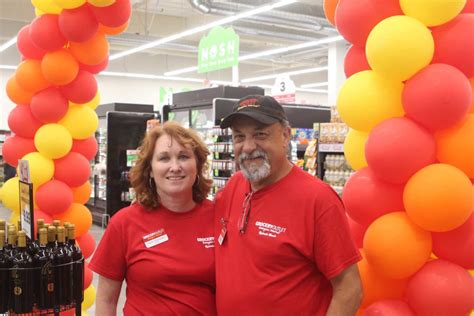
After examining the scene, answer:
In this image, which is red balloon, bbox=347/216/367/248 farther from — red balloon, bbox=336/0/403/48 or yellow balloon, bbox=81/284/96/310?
yellow balloon, bbox=81/284/96/310

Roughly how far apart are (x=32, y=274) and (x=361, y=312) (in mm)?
1469

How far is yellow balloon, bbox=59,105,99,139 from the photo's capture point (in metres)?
4.08

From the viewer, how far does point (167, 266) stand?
2.04 meters

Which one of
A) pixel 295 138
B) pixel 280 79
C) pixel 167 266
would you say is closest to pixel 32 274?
pixel 167 266

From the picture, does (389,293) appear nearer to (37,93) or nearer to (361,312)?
(361,312)

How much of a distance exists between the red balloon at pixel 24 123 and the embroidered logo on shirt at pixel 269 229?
273cm

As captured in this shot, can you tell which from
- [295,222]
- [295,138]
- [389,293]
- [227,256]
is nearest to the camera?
[295,222]

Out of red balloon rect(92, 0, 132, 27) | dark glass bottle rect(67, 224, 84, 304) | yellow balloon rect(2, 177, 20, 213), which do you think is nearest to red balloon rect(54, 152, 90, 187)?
yellow balloon rect(2, 177, 20, 213)

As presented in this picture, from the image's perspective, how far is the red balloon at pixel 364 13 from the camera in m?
2.27

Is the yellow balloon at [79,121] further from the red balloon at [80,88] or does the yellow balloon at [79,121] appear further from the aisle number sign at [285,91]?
the aisle number sign at [285,91]

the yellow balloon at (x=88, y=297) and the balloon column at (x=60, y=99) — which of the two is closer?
the balloon column at (x=60, y=99)

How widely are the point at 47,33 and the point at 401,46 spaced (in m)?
2.69

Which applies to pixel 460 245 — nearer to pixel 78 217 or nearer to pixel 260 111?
pixel 260 111

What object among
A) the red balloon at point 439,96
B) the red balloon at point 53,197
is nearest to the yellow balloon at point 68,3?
the red balloon at point 53,197
